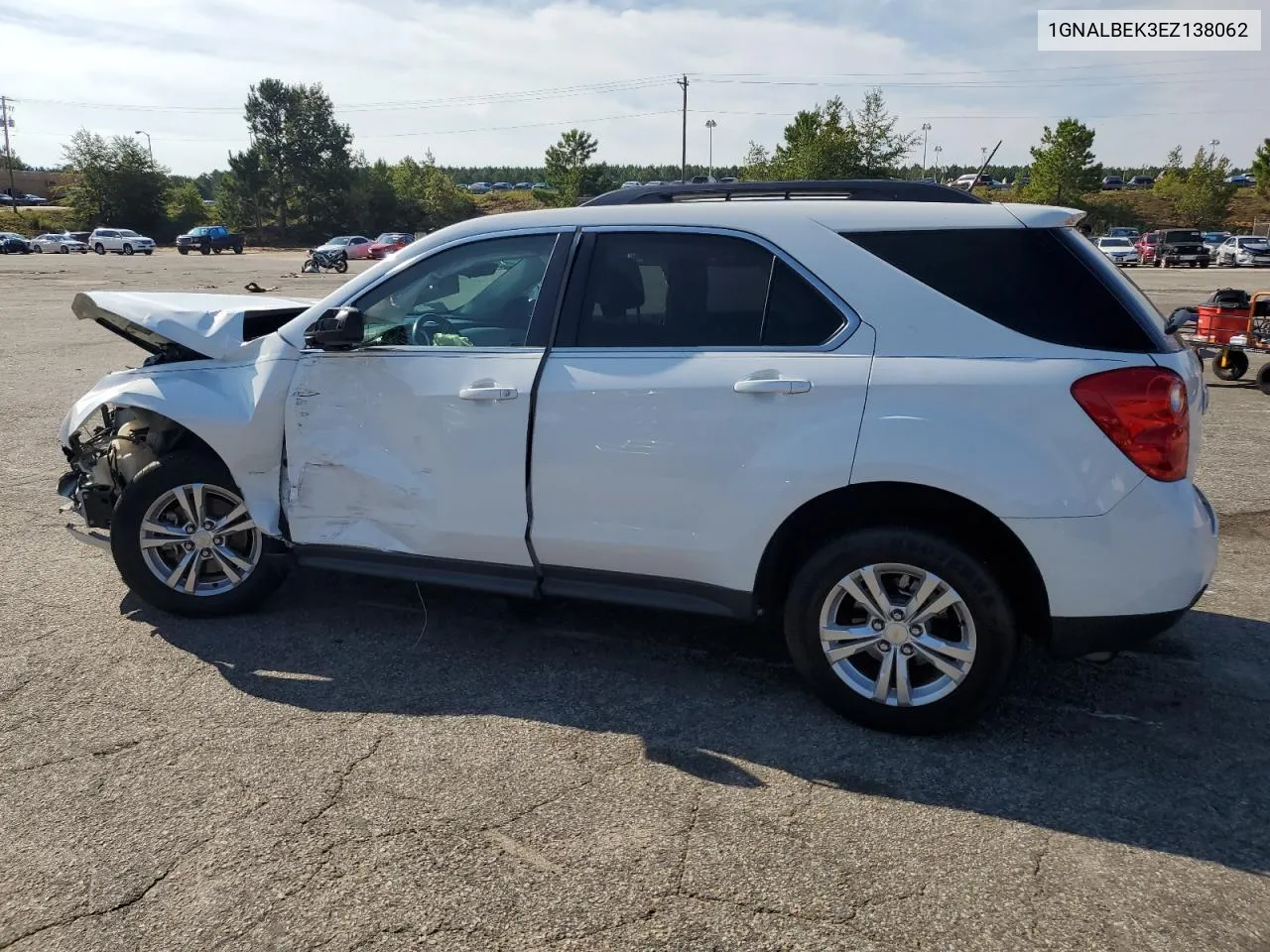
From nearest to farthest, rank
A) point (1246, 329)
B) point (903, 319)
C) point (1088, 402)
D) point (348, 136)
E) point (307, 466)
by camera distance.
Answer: point (1088, 402) < point (903, 319) < point (307, 466) < point (1246, 329) < point (348, 136)

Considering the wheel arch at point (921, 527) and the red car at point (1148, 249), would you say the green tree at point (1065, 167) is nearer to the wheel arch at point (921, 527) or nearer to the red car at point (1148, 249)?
the red car at point (1148, 249)

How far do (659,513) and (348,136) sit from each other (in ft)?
310

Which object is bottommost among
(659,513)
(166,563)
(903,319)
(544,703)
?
(544,703)

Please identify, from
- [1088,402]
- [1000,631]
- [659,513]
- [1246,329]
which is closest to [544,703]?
[659,513]

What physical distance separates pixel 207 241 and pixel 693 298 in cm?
6837

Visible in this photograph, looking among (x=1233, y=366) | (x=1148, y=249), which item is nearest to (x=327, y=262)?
(x=1233, y=366)

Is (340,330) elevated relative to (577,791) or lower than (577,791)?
elevated

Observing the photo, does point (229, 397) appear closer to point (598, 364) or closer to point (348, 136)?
point (598, 364)

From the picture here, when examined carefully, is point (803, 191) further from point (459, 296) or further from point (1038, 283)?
point (459, 296)

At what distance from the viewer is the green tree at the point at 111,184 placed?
7844cm

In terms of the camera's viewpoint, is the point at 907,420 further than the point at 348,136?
No

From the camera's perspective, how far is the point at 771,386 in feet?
11.3

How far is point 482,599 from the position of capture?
4863mm

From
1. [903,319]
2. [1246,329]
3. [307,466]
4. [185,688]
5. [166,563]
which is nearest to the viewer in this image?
[903,319]
